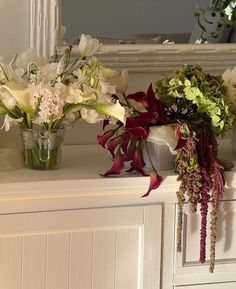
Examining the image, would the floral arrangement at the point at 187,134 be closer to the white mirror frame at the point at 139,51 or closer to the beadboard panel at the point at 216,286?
the beadboard panel at the point at 216,286

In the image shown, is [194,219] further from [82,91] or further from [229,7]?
[229,7]

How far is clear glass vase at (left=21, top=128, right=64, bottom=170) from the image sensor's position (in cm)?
166

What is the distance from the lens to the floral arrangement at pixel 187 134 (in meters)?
1.65

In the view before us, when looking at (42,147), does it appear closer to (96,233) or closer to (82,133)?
(96,233)

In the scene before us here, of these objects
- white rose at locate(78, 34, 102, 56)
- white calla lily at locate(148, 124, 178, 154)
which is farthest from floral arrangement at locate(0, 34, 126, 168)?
white calla lily at locate(148, 124, 178, 154)

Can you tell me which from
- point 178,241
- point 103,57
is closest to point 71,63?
point 103,57

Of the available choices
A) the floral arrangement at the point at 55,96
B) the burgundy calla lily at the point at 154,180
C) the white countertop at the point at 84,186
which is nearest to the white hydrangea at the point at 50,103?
the floral arrangement at the point at 55,96

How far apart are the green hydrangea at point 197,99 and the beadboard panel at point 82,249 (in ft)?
0.71

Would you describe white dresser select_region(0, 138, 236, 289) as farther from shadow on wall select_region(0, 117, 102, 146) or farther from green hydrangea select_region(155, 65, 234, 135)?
shadow on wall select_region(0, 117, 102, 146)

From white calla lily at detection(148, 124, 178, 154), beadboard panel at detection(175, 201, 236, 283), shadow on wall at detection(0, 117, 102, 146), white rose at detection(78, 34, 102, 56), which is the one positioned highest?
white rose at detection(78, 34, 102, 56)

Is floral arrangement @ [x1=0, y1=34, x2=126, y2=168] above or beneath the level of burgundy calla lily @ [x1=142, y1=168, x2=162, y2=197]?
above

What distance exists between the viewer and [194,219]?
1730 millimetres

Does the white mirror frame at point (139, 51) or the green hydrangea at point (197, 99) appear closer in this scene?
the green hydrangea at point (197, 99)

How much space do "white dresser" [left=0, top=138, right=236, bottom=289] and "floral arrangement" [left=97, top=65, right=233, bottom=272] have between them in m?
0.04
